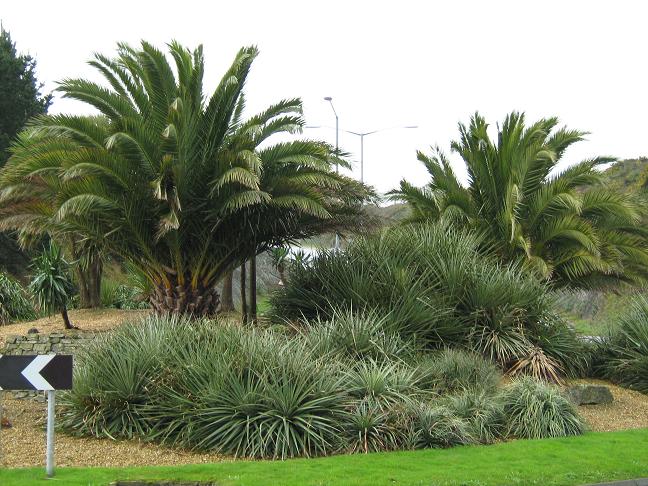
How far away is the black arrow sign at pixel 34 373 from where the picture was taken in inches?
361

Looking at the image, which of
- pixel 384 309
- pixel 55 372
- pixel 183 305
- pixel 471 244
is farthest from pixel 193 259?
pixel 55 372

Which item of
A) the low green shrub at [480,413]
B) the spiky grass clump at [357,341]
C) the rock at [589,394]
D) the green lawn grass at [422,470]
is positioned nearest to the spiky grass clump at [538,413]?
the low green shrub at [480,413]

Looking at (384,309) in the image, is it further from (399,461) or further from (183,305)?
(399,461)

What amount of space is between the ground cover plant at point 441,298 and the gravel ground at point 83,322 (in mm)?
4352

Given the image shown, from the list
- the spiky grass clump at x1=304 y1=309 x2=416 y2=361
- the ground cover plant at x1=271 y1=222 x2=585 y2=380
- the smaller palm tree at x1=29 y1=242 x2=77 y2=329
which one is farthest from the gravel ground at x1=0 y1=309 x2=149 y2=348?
the spiky grass clump at x1=304 y1=309 x2=416 y2=361

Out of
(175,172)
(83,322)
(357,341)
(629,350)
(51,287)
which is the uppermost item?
(175,172)

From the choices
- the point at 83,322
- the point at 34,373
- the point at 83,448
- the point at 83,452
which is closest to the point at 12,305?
the point at 83,322

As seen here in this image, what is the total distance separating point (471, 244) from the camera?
17.8 metres

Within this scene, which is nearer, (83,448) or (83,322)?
(83,448)

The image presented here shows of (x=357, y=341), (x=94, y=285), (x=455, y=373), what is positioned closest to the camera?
(x=455, y=373)

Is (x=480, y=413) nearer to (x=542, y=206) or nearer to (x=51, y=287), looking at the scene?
(x=542, y=206)

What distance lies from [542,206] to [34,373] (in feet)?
44.9

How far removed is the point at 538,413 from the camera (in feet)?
40.9

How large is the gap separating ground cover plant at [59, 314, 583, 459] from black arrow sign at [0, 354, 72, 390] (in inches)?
97.9
